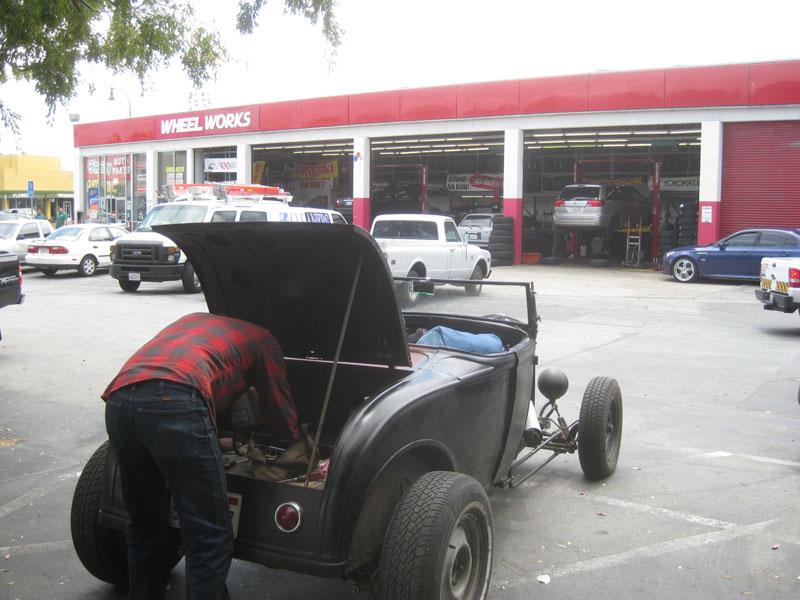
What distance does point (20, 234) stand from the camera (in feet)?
74.7

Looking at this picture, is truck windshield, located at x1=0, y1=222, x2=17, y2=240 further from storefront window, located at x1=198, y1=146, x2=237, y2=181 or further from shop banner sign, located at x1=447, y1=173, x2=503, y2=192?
shop banner sign, located at x1=447, y1=173, x2=503, y2=192

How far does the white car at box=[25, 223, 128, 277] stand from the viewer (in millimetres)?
20547

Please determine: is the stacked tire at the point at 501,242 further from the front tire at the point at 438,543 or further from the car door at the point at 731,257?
the front tire at the point at 438,543

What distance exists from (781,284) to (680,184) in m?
22.3

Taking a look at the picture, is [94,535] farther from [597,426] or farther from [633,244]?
[633,244]

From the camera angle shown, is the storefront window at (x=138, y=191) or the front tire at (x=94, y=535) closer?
the front tire at (x=94, y=535)

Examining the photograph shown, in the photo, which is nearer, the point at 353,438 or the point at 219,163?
the point at 353,438

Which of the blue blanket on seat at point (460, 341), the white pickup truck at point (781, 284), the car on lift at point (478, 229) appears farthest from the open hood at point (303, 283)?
the car on lift at point (478, 229)

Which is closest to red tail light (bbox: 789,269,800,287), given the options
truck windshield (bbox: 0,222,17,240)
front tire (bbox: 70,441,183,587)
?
front tire (bbox: 70,441,183,587)

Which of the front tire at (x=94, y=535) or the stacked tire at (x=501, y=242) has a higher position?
the stacked tire at (x=501, y=242)

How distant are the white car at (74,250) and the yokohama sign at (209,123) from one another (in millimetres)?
10947

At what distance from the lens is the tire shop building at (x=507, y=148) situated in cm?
2264

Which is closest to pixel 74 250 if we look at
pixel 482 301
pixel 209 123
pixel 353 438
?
pixel 209 123

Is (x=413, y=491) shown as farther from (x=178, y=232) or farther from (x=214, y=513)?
(x=178, y=232)
